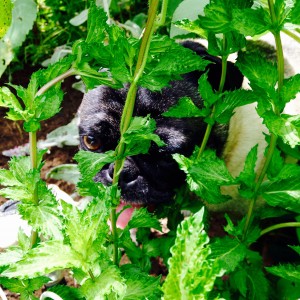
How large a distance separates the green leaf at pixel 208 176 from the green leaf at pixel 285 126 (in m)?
0.12

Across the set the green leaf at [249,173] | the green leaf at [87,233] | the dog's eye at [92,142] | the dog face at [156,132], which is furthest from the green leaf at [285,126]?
the dog's eye at [92,142]

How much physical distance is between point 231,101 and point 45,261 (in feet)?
1.12

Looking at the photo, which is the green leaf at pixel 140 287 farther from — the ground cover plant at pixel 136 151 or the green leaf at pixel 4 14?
the green leaf at pixel 4 14

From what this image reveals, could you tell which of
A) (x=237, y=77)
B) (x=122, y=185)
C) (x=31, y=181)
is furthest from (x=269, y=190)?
(x=122, y=185)

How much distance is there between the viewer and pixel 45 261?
0.46m

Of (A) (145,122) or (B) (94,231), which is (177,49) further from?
(B) (94,231)

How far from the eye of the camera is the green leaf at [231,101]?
647mm

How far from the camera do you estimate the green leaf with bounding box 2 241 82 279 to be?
1.46ft

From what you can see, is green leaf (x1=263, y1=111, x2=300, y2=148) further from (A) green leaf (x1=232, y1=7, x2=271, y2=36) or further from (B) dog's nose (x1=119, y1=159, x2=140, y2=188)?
(B) dog's nose (x1=119, y1=159, x2=140, y2=188)

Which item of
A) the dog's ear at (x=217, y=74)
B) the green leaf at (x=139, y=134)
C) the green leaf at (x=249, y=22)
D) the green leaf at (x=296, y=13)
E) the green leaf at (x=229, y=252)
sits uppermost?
the green leaf at (x=296, y=13)

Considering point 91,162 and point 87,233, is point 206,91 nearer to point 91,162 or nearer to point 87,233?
point 91,162

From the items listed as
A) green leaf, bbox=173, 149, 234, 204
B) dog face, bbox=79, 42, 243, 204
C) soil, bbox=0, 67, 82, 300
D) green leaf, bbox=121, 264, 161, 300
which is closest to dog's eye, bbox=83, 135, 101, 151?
dog face, bbox=79, 42, 243, 204

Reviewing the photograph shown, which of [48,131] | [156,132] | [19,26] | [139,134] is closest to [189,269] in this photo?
[139,134]

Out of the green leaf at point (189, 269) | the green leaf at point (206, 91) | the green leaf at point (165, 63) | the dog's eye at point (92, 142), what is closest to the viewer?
the green leaf at point (189, 269)
